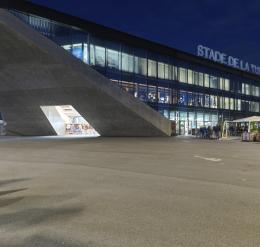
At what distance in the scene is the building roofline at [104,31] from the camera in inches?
1318

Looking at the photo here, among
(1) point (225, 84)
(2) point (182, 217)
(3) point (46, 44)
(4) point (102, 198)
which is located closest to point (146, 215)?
(2) point (182, 217)

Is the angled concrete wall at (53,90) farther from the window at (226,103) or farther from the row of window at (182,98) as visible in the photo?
the window at (226,103)

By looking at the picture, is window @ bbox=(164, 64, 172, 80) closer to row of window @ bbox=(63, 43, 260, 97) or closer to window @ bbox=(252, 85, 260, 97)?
row of window @ bbox=(63, 43, 260, 97)

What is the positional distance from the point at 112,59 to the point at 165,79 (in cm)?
999

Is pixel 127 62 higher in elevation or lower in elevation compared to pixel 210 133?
higher

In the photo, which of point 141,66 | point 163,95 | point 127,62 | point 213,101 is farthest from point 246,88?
point 127,62

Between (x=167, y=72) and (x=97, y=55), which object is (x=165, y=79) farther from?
(x=97, y=55)

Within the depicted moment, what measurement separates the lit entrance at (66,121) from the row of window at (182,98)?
7.32 metres

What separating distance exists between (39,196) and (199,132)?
117ft

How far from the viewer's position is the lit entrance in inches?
1650

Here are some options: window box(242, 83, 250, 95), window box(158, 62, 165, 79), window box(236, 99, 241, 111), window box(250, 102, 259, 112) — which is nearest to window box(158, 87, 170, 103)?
window box(158, 62, 165, 79)

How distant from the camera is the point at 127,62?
43.7 meters

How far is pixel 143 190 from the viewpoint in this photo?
9.45 meters

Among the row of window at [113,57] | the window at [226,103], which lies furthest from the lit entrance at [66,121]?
the window at [226,103]
